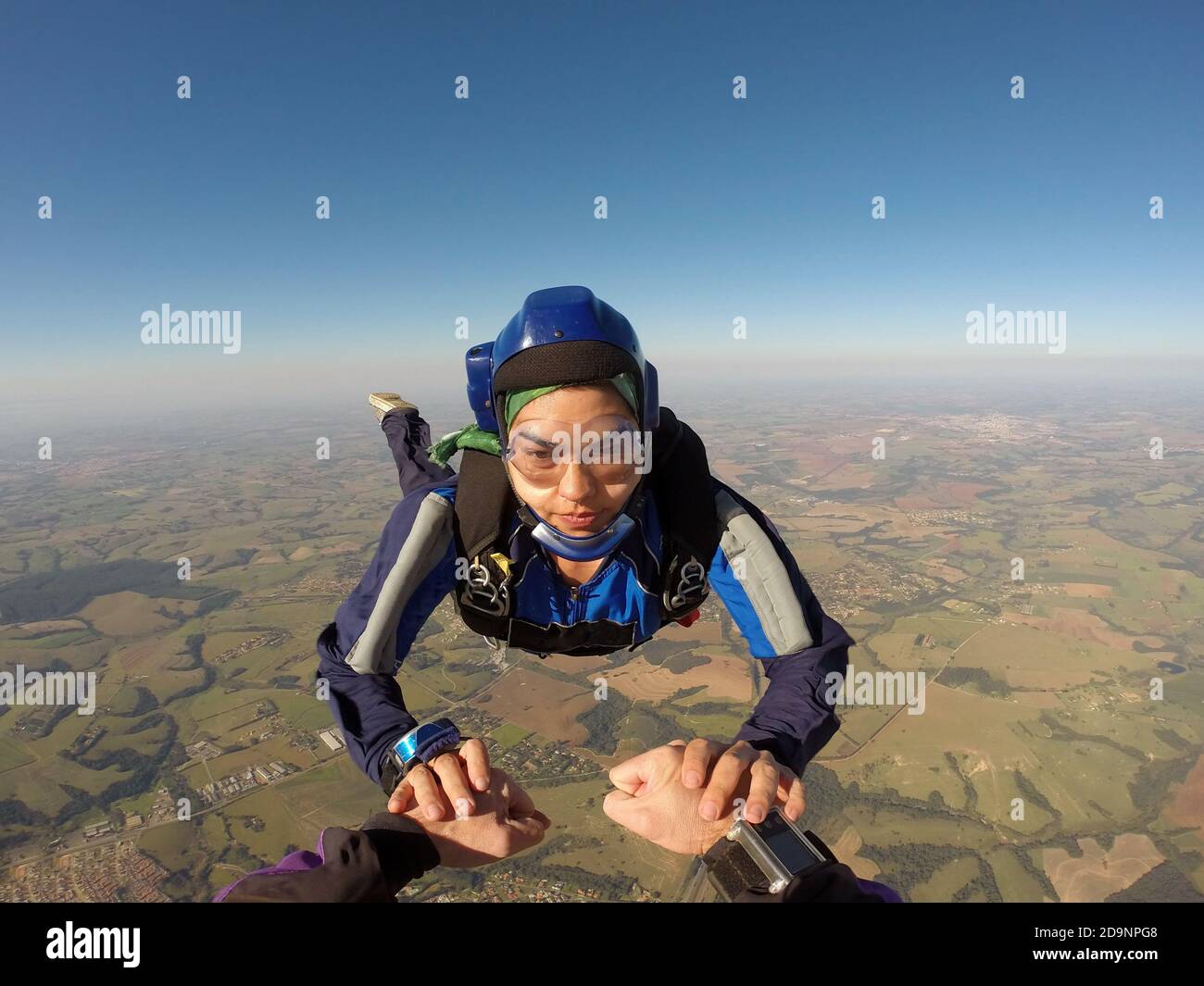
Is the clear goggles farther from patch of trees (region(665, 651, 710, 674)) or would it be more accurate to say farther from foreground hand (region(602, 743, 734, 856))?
patch of trees (region(665, 651, 710, 674))

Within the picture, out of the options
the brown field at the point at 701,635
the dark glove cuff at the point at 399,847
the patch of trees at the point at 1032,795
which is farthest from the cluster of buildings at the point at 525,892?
the brown field at the point at 701,635

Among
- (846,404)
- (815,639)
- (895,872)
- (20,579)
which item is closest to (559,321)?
(815,639)

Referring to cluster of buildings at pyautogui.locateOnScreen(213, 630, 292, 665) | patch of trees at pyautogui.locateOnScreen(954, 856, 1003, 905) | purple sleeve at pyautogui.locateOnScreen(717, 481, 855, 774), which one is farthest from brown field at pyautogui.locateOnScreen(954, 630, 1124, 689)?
cluster of buildings at pyautogui.locateOnScreen(213, 630, 292, 665)

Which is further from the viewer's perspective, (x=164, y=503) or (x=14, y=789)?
(x=164, y=503)

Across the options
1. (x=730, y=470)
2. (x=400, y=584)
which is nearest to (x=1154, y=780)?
(x=400, y=584)

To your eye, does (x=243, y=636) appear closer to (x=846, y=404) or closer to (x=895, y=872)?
(x=895, y=872)

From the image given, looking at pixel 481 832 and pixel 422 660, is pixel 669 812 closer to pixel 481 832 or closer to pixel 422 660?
pixel 481 832
